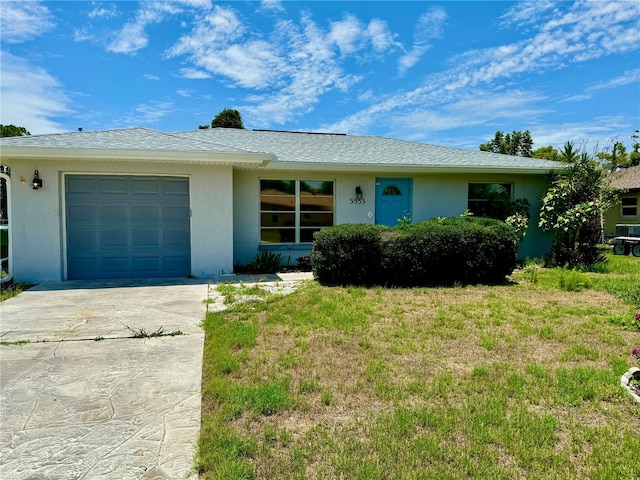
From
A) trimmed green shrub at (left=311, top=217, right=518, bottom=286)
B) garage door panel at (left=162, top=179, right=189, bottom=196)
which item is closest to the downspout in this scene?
garage door panel at (left=162, top=179, right=189, bottom=196)

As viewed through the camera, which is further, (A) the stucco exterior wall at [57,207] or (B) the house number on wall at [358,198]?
(B) the house number on wall at [358,198]

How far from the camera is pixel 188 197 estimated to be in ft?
29.6

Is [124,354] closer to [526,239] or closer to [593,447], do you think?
[593,447]

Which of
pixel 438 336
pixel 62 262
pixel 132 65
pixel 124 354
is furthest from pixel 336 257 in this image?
pixel 132 65

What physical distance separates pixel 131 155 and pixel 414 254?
20.4ft

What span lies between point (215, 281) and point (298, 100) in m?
10.2

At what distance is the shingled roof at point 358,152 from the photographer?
35.0 feet

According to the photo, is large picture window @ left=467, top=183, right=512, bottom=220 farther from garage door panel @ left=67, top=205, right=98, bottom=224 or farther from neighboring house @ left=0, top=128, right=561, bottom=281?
garage door panel @ left=67, top=205, right=98, bottom=224

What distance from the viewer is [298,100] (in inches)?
630

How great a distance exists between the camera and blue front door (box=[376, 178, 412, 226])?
11344 mm

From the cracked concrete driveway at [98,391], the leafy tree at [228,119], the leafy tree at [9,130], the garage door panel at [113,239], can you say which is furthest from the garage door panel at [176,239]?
the leafy tree at [9,130]

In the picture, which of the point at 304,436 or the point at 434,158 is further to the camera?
the point at 434,158

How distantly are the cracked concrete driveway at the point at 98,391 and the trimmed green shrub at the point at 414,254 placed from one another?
3054 mm

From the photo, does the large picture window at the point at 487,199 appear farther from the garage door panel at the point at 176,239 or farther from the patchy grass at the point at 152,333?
the patchy grass at the point at 152,333
